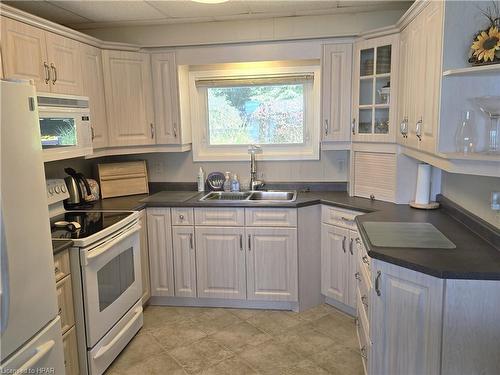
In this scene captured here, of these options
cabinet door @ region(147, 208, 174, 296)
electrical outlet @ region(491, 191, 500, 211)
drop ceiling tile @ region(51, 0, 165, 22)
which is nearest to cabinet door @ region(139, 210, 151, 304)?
cabinet door @ region(147, 208, 174, 296)

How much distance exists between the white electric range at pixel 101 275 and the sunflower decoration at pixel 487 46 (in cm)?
219

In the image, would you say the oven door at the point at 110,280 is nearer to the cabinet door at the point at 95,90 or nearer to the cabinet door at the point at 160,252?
the cabinet door at the point at 160,252

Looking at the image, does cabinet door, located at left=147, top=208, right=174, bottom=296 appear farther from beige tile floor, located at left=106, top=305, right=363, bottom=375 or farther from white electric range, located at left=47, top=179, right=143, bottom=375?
white electric range, located at left=47, top=179, right=143, bottom=375

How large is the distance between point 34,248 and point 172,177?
7.36ft

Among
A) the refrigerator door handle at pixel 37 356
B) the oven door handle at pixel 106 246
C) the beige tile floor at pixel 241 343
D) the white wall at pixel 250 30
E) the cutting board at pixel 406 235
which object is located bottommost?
the beige tile floor at pixel 241 343

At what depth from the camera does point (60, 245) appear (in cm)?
213

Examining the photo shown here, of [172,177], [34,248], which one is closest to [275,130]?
[172,177]

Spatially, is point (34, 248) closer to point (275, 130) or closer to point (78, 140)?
point (78, 140)

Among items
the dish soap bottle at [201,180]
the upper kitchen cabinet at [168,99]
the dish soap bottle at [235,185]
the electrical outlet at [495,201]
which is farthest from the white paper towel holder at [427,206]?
the upper kitchen cabinet at [168,99]

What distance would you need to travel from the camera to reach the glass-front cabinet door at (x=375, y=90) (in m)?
2.91

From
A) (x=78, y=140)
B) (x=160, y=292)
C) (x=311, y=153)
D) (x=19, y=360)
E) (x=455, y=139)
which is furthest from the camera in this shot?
(x=311, y=153)

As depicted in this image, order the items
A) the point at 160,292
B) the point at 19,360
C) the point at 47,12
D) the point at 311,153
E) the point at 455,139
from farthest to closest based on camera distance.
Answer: the point at 311,153
the point at 160,292
the point at 47,12
the point at 455,139
the point at 19,360

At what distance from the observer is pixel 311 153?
365 cm

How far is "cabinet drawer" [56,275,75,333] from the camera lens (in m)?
2.14
